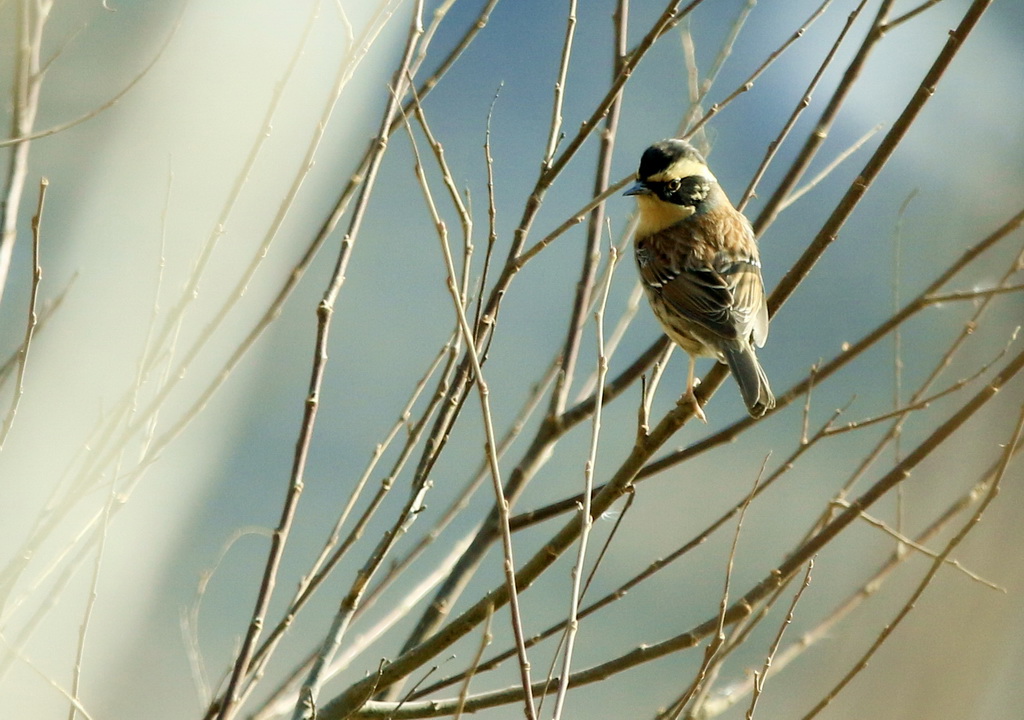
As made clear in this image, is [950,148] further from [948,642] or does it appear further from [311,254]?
[311,254]

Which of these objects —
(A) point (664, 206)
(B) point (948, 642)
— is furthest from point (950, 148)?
(A) point (664, 206)

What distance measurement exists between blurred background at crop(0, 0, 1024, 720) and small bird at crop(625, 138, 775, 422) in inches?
51.7

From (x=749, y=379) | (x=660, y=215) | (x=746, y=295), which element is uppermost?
(x=660, y=215)

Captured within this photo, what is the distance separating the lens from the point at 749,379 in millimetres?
3400

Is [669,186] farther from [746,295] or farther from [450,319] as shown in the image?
[450,319]

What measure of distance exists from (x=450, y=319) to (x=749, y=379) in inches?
132

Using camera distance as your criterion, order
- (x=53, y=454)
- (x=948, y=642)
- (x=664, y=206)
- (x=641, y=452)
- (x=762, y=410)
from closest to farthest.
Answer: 1. (x=641, y=452)
2. (x=762, y=410)
3. (x=664, y=206)
4. (x=53, y=454)
5. (x=948, y=642)

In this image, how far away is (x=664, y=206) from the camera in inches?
173

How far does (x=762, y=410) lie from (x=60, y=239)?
3993mm

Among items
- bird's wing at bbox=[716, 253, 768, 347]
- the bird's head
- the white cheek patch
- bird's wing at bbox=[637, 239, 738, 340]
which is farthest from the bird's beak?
bird's wing at bbox=[716, 253, 768, 347]

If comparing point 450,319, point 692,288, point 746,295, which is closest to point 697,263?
point 692,288

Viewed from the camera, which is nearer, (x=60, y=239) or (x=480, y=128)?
(x=60, y=239)

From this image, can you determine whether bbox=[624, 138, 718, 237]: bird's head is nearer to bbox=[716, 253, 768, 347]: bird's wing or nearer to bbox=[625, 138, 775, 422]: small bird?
bbox=[625, 138, 775, 422]: small bird

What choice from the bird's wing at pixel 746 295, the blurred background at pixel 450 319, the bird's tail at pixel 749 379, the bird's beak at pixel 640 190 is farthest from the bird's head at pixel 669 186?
the blurred background at pixel 450 319
